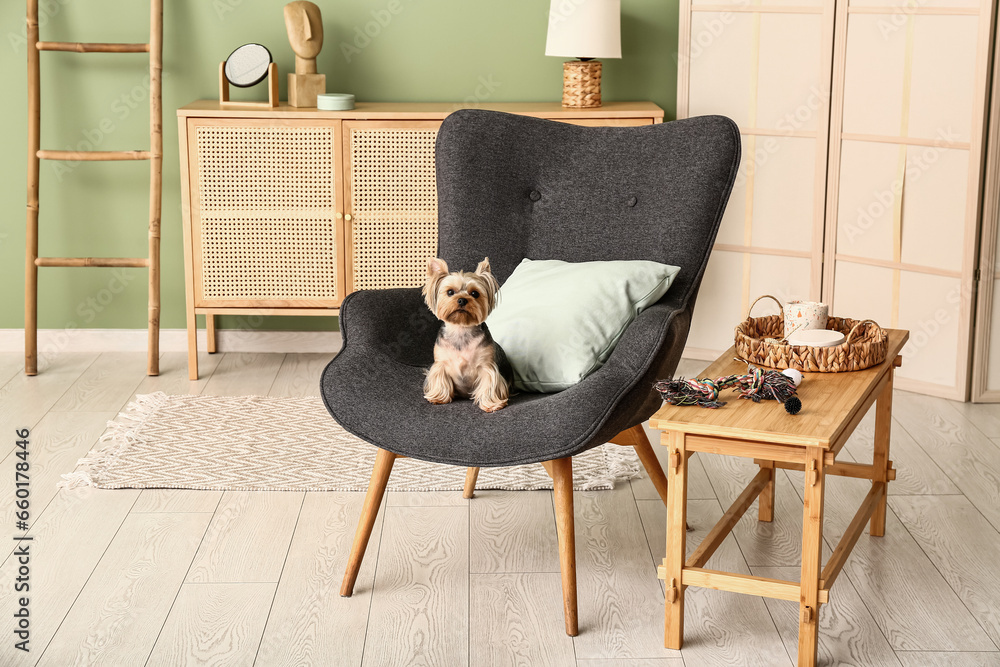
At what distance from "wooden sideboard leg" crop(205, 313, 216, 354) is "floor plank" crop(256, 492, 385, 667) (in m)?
1.57

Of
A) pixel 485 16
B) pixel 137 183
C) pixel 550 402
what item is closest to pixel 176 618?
pixel 550 402

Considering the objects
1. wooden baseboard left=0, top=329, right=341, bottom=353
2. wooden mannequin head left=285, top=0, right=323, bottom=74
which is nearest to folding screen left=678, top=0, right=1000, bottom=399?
wooden mannequin head left=285, top=0, right=323, bottom=74

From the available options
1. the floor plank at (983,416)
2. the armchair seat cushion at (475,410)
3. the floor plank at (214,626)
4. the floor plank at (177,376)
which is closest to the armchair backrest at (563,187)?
the armchair seat cushion at (475,410)

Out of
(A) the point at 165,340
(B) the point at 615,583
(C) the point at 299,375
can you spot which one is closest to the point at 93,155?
(A) the point at 165,340

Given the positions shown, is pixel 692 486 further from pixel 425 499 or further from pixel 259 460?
pixel 259 460

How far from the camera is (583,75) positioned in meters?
3.60

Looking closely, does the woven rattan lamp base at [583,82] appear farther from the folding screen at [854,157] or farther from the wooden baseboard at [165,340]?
the wooden baseboard at [165,340]

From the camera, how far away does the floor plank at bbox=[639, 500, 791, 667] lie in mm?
1912

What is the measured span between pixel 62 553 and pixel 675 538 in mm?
1442

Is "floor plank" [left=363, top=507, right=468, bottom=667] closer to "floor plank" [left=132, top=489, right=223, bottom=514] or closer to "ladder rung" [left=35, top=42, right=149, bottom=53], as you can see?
"floor plank" [left=132, top=489, right=223, bottom=514]

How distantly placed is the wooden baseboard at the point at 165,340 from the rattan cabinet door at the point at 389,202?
0.53 metres

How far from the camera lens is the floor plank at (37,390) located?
127 inches

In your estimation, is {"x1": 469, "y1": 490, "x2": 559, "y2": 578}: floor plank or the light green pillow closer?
the light green pillow

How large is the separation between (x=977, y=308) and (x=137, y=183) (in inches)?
124
